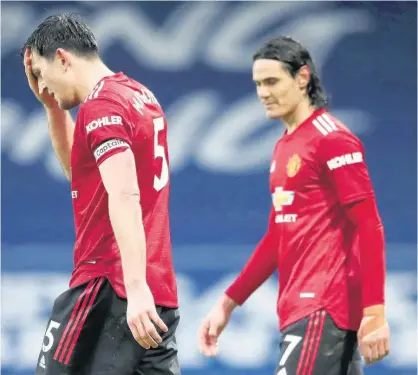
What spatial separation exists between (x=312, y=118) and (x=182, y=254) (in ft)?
9.90

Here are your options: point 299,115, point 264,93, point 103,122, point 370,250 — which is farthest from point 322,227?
point 103,122

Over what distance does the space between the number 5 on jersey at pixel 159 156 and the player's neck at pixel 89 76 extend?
0.70 ft

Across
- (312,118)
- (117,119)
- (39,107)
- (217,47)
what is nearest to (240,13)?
(217,47)

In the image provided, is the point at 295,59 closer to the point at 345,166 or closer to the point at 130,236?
the point at 345,166

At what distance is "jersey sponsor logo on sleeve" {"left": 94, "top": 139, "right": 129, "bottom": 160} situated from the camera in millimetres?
2832

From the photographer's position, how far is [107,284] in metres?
2.98

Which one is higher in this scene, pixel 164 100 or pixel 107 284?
pixel 164 100

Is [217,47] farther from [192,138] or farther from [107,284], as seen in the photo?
[107,284]

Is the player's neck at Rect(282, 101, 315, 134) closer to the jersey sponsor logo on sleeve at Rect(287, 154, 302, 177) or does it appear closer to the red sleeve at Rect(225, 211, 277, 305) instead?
the jersey sponsor logo on sleeve at Rect(287, 154, 302, 177)

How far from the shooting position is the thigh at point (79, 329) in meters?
2.98

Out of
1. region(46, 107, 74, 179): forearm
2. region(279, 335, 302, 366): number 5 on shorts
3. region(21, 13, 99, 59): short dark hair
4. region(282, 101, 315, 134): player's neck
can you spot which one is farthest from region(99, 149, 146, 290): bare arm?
region(282, 101, 315, 134): player's neck

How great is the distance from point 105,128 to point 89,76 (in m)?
0.31

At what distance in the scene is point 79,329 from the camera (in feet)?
9.79

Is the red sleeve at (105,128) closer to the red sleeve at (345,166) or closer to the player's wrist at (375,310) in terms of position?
the red sleeve at (345,166)
